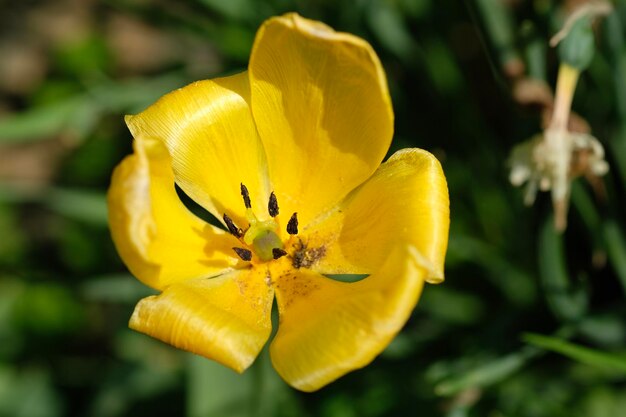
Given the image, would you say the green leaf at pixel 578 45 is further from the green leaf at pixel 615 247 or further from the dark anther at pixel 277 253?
the dark anther at pixel 277 253

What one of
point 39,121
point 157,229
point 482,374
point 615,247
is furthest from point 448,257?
point 39,121

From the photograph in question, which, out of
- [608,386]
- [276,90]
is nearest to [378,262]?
[276,90]

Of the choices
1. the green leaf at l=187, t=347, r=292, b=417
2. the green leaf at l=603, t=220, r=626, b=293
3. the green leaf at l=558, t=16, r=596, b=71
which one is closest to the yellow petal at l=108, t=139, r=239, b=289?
the green leaf at l=187, t=347, r=292, b=417

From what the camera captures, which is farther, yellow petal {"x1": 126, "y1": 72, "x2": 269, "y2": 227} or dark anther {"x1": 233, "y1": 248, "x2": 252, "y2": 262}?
dark anther {"x1": 233, "y1": 248, "x2": 252, "y2": 262}

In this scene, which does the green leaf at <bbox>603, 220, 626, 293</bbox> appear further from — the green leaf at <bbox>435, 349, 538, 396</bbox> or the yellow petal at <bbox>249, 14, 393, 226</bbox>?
the yellow petal at <bbox>249, 14, 393, 226</bbox>

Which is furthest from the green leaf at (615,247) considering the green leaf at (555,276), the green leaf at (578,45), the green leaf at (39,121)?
the green leaf at (39,121)

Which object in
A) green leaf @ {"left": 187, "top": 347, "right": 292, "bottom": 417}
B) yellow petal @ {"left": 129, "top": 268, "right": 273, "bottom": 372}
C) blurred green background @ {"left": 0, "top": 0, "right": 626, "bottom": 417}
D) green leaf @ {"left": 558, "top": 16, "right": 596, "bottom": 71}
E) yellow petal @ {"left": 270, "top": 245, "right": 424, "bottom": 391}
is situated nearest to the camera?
yellow petal @ {"left": 270, "top": 245, "right": 424, "bottom": 391}
